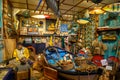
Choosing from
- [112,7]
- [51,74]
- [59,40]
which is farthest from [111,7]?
[59,40]

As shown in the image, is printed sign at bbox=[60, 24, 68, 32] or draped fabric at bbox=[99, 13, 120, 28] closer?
draped fabric at bbox=[99, 13, 120, 28]

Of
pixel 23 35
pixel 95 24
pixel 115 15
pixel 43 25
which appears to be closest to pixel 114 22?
pixel 115 15

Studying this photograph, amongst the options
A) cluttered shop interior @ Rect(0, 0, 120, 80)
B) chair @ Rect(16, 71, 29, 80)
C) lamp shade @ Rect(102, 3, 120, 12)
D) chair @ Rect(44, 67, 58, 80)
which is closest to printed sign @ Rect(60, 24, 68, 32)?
cluttered shop interior @ Rect(0, 0, 120, 80)

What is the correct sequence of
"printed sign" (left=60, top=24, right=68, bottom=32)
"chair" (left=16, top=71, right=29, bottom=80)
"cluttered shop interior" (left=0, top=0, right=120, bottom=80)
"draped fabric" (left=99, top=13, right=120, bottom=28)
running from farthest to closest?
1. "printed sign" (left=60, top=24, right=68, bottom=32)
2. "draped fabric" (left=99, top=13, right=120, bottom=28)
3. "cluttered shop interior" (left=0, top=0, right=120, bottom=80)
4. "chair" (left=16, top=71, right=29, bottom=80)

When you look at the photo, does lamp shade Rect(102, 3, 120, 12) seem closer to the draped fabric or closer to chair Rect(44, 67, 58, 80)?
chair Rect(44, 67, 58, 80)

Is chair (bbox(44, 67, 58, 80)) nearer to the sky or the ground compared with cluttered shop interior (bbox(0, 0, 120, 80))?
nearer to the ground

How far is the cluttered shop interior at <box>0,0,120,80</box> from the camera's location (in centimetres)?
341

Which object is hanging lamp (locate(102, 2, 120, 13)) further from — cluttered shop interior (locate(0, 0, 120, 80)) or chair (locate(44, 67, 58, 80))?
chair (locate(44, 67, 58, 80))

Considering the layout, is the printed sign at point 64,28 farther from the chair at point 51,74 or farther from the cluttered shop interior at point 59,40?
the chair at point 51,74

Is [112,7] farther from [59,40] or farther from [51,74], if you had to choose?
[59,40]

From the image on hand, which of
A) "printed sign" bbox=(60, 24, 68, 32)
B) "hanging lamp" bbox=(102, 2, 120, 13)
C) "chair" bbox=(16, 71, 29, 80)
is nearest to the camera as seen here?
"hanging lamp" bbox=(102, 2, 120, 13)

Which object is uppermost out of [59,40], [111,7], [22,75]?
[111,7]

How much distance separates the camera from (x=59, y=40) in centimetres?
899

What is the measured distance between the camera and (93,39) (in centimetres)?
709
